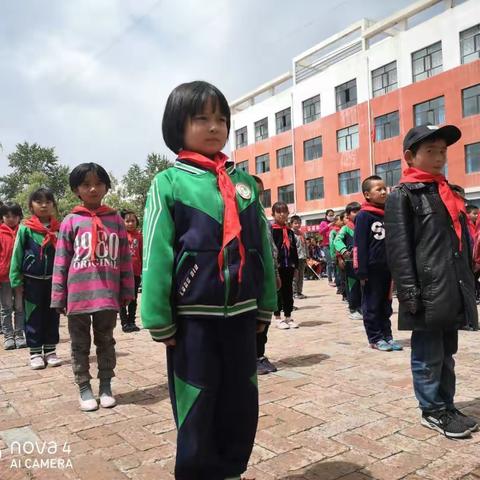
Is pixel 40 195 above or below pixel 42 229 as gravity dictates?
above

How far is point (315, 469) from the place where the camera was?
101 inches

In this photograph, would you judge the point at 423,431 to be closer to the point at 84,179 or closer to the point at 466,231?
the point at 466,231

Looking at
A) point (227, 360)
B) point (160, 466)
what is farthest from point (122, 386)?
point (227, 360)

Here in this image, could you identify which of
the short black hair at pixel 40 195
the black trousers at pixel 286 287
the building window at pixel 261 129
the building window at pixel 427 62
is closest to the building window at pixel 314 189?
the building window at pixel 261 129

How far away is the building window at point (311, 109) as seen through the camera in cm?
3231

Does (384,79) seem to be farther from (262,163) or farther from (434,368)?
(434,368)

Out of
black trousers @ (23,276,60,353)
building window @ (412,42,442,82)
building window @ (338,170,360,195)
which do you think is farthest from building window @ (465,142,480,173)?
black trousers @ (23,276,60,353)

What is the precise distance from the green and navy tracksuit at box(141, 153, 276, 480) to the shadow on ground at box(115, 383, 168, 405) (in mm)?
1943

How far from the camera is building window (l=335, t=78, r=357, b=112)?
1162 inches

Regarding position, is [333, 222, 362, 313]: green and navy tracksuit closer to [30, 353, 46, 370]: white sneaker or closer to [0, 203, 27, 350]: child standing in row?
[30, 353, 46, 370]: white sneaker

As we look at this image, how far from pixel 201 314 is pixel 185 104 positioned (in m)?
0.91

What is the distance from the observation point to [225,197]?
2.05 metres

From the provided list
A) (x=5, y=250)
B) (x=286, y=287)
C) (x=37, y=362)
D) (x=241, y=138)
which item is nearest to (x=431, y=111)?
(x=241, y=138)

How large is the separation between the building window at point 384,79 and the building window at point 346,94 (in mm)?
1541
